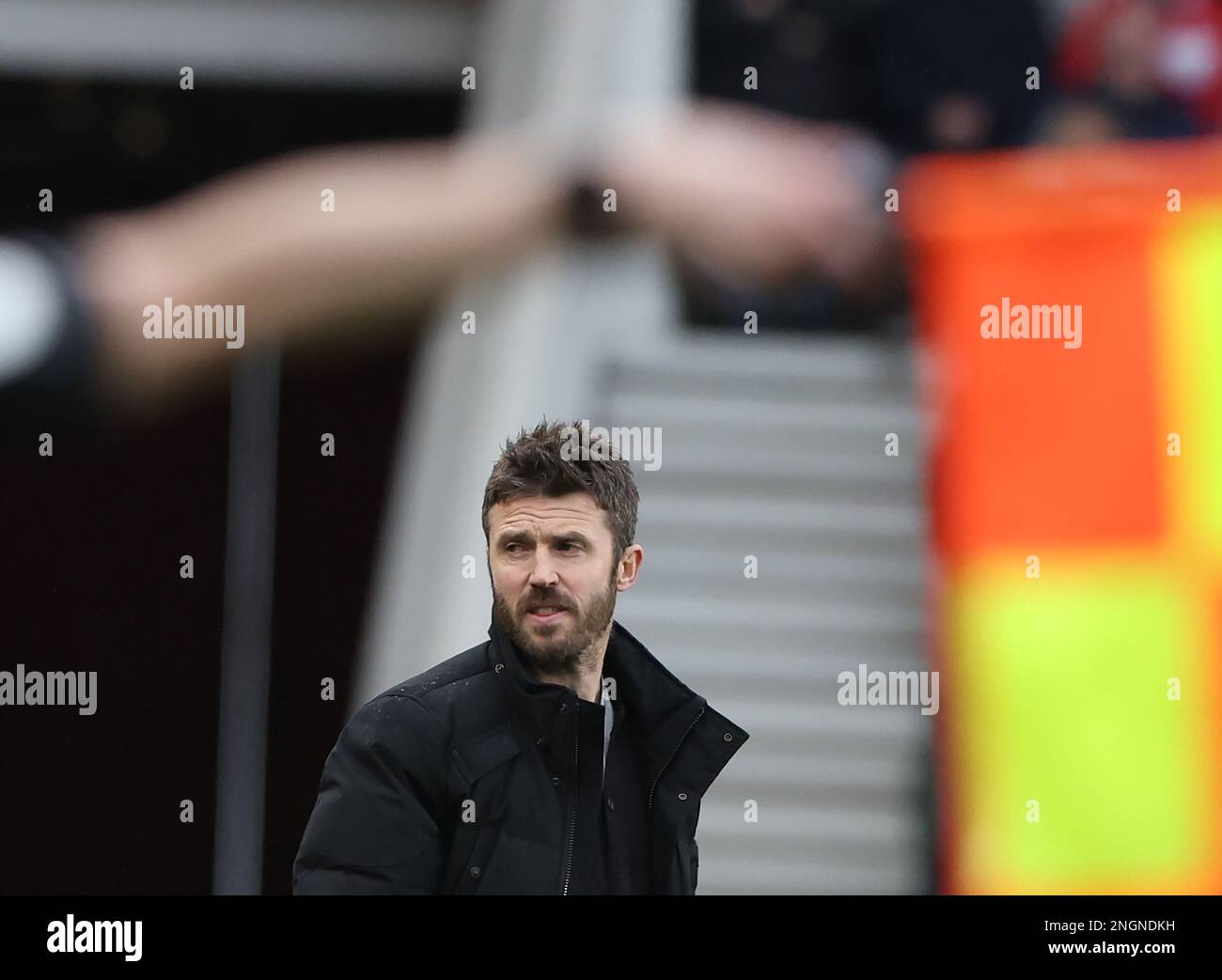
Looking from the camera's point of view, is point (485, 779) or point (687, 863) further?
point (687, 863)

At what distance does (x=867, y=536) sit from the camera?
398 cm

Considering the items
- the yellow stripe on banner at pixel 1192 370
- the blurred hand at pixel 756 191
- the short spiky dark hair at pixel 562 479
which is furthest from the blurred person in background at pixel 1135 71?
the short spiky dark hair at pixel 562 479

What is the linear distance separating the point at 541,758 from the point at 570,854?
0.49ft

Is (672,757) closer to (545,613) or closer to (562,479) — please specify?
(545,613)

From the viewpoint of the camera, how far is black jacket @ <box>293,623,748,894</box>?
2.70 meters

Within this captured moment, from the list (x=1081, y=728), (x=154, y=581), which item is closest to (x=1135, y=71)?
(x=1081, y=728)

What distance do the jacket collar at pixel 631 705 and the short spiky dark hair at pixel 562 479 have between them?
0.18 meters

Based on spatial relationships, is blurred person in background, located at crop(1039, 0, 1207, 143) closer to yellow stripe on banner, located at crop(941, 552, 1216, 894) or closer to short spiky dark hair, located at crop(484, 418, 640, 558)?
yellow stripe on banner, located at crop(941, 552, 1216, 894)

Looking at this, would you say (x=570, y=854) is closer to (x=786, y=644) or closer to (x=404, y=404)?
(x=786, y=644)

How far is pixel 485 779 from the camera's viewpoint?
275 centimetres

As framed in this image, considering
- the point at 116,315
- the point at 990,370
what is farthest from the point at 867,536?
the point at 116,315

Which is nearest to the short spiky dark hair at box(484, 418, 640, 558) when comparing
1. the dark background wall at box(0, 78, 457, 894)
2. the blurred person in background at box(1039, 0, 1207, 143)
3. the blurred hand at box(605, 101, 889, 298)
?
the dark background wall at box(0, 78, 457, 894)

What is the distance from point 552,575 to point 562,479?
0.14 meters
